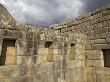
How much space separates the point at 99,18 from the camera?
736 cm

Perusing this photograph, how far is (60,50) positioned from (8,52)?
2.21 m

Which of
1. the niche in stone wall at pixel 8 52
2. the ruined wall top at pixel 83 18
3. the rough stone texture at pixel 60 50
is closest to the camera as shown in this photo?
the niche in stone wall at pixel 8 52

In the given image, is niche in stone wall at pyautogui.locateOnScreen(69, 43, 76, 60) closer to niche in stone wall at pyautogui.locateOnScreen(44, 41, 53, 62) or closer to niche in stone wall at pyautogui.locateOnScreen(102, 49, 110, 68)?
niche in stone wall at pyautogui.locateOnScreen(102, 49, 110, 68)

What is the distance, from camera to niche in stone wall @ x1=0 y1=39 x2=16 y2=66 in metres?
4.42

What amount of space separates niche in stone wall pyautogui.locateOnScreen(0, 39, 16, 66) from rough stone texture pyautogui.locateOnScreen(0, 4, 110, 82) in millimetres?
106

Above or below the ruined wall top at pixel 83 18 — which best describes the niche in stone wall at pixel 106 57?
below

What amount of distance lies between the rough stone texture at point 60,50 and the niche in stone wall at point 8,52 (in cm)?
11

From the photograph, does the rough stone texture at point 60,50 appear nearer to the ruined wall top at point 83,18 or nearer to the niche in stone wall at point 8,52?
the ruined wall top at point 83,18

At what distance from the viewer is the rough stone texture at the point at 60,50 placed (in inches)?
180

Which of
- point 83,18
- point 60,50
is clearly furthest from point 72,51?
point 83,18

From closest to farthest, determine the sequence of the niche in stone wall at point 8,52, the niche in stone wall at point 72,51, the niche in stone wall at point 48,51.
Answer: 1. the niche in stone wall at point 8,52
2. the niche in stone wall at point 48,51
3. the niche in stone wall at point 72,51

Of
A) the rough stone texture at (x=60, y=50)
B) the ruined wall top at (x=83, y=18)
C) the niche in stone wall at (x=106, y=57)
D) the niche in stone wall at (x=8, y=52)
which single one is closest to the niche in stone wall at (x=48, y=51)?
the rough stone texture at (x=60, y=50)

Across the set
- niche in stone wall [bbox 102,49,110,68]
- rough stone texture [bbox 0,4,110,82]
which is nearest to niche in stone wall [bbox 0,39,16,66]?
rough stone texture [bbox 0,4,110,82]

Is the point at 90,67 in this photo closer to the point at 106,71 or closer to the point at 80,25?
the point at 106,71
